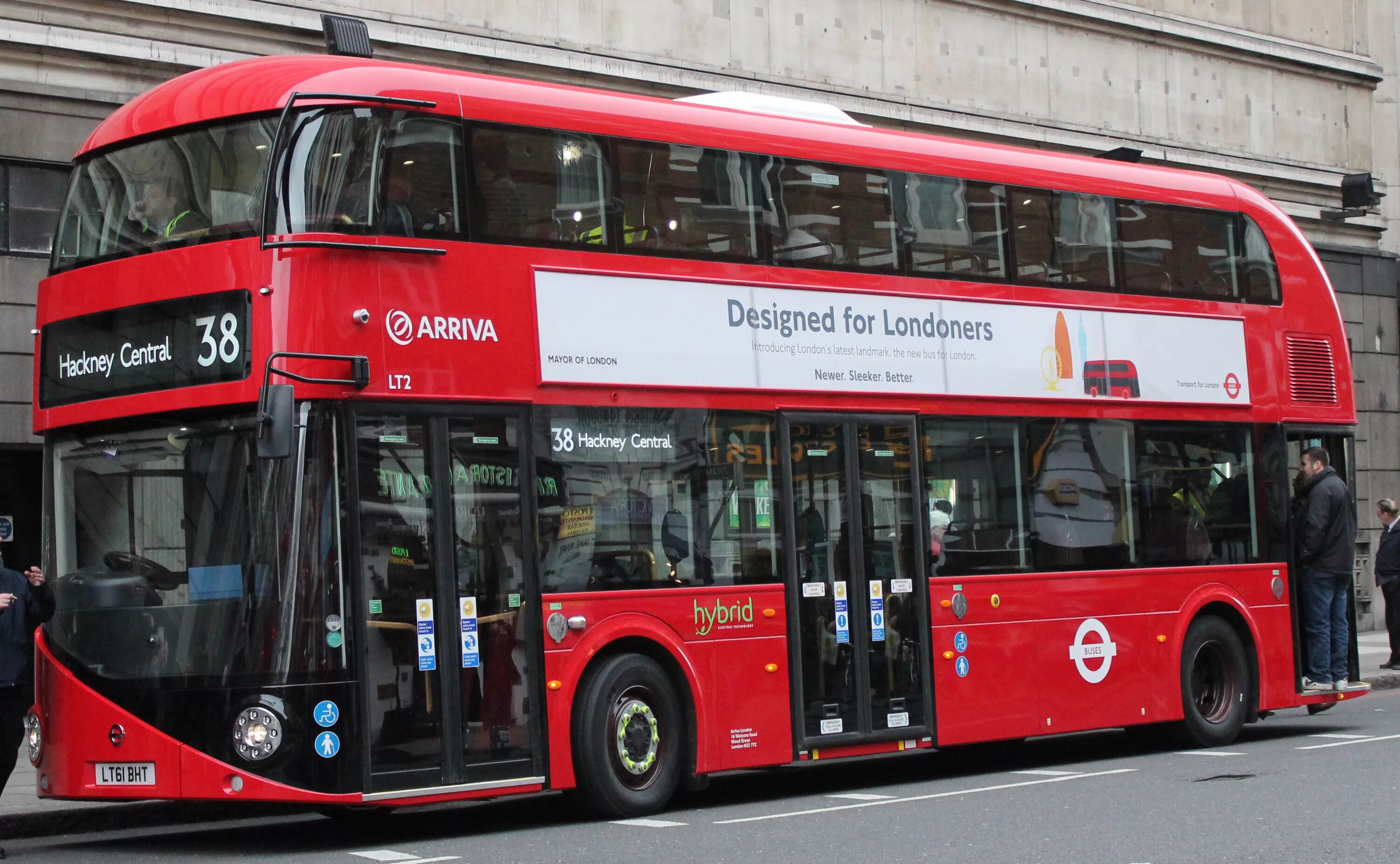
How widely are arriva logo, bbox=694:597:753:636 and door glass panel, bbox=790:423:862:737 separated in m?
0.43

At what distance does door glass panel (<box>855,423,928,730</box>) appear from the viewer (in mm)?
12445

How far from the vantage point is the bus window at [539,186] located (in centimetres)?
1063

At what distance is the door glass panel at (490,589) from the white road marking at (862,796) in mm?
2475

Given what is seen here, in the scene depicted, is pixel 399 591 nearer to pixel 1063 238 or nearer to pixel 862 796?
pixel 862 796

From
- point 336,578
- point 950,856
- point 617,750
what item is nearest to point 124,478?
point 336,578

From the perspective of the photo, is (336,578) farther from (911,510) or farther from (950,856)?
(911,510)

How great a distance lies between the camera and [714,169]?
464 inches

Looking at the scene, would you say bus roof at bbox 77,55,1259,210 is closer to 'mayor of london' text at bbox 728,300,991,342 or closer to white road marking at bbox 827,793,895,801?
'mayor of london' text at bbox 728,300,991,342

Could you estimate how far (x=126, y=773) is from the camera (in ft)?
32.1

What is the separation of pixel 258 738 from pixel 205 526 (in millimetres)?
1181

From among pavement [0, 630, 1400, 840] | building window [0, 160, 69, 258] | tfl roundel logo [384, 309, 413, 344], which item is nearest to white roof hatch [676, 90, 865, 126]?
tfl roundel logo [384, 309, 413, 344]

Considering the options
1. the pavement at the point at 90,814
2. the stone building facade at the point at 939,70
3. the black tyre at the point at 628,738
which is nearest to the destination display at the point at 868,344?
the black tyre at the point at 628,738

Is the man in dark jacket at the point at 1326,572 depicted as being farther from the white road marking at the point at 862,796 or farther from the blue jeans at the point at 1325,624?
the white road marking at the point at 862,796

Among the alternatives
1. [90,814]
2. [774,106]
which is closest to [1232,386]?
[774,106]
